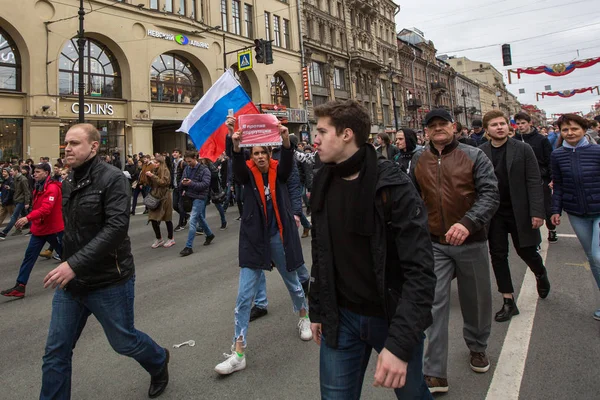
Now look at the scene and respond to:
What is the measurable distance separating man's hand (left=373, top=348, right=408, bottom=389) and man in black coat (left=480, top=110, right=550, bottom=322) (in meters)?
2.88

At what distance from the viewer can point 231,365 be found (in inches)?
128

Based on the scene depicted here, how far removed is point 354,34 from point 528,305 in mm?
46488

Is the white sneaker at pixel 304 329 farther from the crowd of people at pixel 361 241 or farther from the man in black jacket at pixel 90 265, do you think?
the man in black jacket at pixel 90 265

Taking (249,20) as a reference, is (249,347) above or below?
below

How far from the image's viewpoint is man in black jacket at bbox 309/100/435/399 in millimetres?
1761

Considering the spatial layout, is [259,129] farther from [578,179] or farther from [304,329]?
[578,179]

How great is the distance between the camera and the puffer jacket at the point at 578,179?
398 centimetres

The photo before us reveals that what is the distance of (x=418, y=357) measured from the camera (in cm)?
186

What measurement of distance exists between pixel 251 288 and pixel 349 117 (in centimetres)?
213

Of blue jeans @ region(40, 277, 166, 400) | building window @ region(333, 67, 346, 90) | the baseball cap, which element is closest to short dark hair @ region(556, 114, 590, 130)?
the baseball cap

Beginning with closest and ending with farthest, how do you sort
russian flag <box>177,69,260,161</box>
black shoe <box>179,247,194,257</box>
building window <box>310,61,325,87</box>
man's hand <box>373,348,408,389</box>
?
man's hand <box>373,348,408,389</box> → russian flag <box>177,69,260,161</box> → black shoe <box>179,247,194,257</box> → building window <box>310,61,325,87</box>

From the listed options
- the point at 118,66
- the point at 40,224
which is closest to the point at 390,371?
the point at 40,224

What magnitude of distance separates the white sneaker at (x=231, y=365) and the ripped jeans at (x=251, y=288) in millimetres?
139

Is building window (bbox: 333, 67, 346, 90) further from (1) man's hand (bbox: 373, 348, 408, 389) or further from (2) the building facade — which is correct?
(1) man's hand (bbox: 373, 348, 408, 389)
